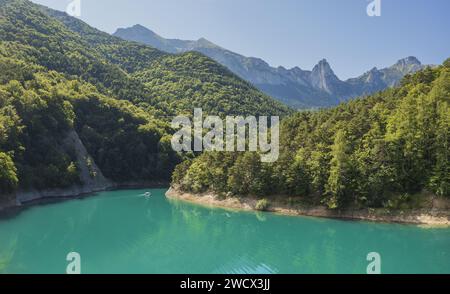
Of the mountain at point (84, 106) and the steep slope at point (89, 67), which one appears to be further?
the steep slope at point (89, 67)

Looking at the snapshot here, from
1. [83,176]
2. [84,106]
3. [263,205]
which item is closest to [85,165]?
[83,176]

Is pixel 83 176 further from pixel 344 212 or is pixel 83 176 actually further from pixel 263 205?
pixel 344 212

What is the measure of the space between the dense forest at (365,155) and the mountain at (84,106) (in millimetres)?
31211

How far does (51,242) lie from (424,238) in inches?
1416

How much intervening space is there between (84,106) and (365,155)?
73389 mm

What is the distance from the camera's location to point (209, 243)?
4275cm

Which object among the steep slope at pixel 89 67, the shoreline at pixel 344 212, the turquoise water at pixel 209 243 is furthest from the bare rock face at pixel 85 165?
the steep slope at pixel 89 67

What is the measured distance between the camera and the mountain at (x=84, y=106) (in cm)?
7350

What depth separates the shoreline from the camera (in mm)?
48562

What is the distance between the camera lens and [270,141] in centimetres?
7125

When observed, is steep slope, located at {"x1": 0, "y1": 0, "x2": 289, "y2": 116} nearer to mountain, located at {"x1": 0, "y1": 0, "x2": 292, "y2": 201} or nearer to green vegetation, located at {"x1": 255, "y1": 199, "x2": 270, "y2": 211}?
mountain, located at {"x1": 0, "y1": 0, "x2": 292, "y2": 201}

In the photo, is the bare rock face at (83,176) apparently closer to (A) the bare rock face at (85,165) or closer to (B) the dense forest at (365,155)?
(A) the bare rock face at (85,165)

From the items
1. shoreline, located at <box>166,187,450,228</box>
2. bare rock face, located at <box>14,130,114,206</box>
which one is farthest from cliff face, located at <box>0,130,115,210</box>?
shoreline, located at <box>166,187,450,228</box>

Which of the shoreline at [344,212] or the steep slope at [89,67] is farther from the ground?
the steep slope at [89,67]
